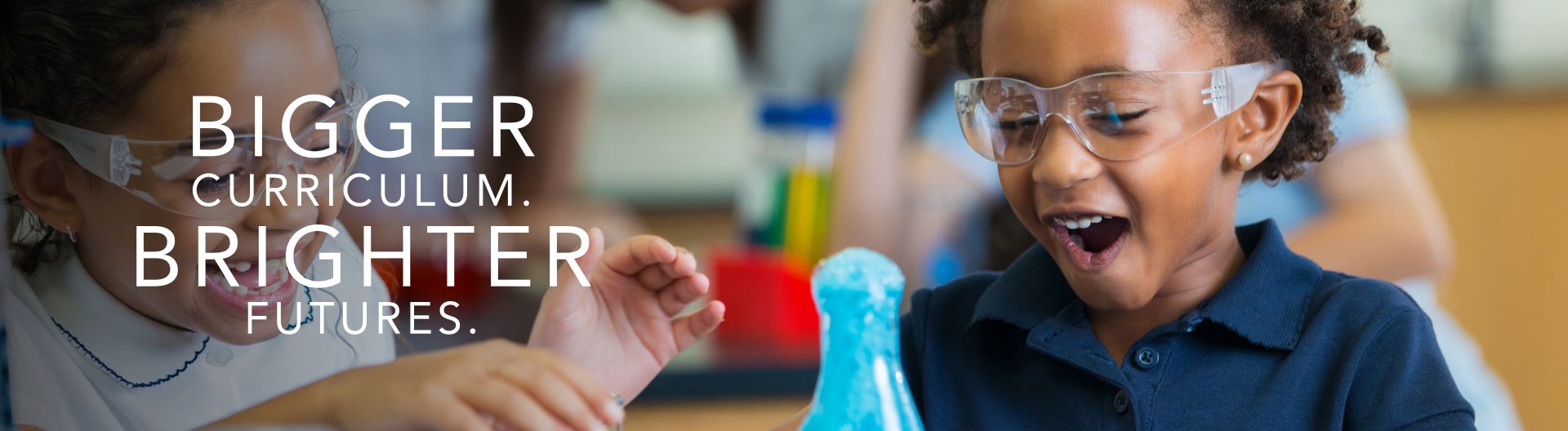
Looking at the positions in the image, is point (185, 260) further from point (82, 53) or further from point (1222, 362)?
point (1222, 362)

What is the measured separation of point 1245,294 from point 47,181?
49cm

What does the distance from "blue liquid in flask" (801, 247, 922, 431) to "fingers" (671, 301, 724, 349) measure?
129 mm

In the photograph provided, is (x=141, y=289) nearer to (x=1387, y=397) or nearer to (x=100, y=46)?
(x=100, y=46)

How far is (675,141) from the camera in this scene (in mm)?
1985

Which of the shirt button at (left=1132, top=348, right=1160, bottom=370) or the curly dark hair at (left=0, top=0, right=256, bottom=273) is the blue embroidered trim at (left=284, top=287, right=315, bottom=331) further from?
the shirt button at (left=1132, top=348, right=1160, bottom=370)

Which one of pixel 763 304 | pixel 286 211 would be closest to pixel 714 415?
pixel 763 304

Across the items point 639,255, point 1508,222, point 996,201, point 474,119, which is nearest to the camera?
point 639,255

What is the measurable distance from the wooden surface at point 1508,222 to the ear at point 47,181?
164 centimetres

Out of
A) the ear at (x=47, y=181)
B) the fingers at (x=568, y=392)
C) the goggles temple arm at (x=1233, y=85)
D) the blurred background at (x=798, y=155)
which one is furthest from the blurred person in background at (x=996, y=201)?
the ear at (x=47, y=181)

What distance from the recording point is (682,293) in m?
0.59

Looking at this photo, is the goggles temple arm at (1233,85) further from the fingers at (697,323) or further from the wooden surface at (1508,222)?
the wooden surface at (1508,222)

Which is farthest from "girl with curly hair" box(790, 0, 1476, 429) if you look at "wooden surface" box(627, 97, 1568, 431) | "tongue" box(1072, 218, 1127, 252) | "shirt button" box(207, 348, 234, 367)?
"wooden surface" box(627, 97, 1568, 431)

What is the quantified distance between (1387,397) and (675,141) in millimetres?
1491

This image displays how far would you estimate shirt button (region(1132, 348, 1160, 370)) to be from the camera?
60cm
